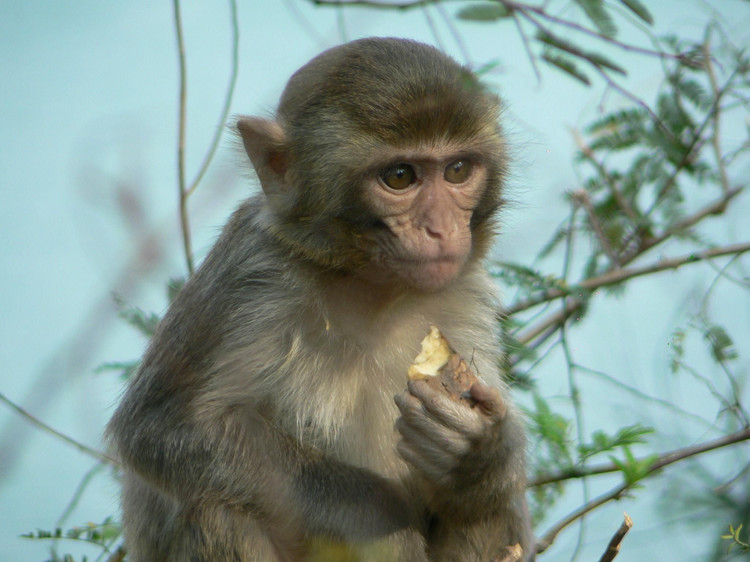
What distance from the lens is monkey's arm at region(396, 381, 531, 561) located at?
428 centimetres

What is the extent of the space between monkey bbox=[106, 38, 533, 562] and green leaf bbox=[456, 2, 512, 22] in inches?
65.6

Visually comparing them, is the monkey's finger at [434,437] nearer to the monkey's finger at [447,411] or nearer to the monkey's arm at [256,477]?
the monkey's finger at [447,411]

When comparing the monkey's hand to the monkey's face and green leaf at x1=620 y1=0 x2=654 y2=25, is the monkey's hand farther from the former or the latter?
green leaf at x1=620 y1=0 x2=654 y2=25

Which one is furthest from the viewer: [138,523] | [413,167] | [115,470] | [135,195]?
[115,470]

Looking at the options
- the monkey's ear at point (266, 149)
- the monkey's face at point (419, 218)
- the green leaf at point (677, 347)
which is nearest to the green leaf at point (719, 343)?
the green leaf at point (677, 347)

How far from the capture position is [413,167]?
4.43m

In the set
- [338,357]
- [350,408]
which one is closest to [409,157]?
[338,357]

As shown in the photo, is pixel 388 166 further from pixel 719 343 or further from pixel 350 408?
pixel 719 343

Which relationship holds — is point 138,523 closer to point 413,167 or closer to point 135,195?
point 413,167

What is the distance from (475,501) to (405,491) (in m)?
0.44

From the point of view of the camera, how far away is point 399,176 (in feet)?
14.5

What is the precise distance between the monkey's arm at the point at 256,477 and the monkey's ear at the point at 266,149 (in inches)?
47.9

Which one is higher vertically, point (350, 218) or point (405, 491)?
point (350, 218)

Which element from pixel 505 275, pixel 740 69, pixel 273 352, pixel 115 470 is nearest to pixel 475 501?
pixel 273 352
